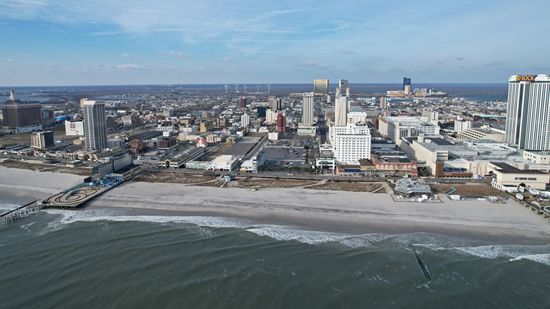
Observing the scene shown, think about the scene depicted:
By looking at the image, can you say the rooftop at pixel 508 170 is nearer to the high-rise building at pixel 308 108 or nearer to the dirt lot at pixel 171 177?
the dirt lot at pixel 171 177

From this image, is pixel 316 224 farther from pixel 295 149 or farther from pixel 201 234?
pixel 295 149

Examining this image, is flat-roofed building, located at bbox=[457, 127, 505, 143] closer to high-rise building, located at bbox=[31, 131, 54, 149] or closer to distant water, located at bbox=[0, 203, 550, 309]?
distant water, located at bbox=[0, 203, 550, 309]

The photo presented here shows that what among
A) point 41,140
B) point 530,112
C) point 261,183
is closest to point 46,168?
point 41,140

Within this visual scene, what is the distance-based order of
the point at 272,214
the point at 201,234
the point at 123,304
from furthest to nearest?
the point at 272,214
the point at 201,234
the point at 123,304

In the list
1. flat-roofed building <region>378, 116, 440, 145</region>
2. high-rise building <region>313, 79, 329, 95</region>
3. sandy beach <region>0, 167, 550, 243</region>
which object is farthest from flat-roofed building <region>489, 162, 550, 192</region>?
high-rise building <region>313, 79, 329, 95</region>

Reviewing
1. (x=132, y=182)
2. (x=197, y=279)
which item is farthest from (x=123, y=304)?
(x=132, y=182)

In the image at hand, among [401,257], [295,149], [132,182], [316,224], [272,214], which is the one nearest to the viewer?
[401,257]

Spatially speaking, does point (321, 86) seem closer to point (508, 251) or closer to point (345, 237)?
point (345, 237)
